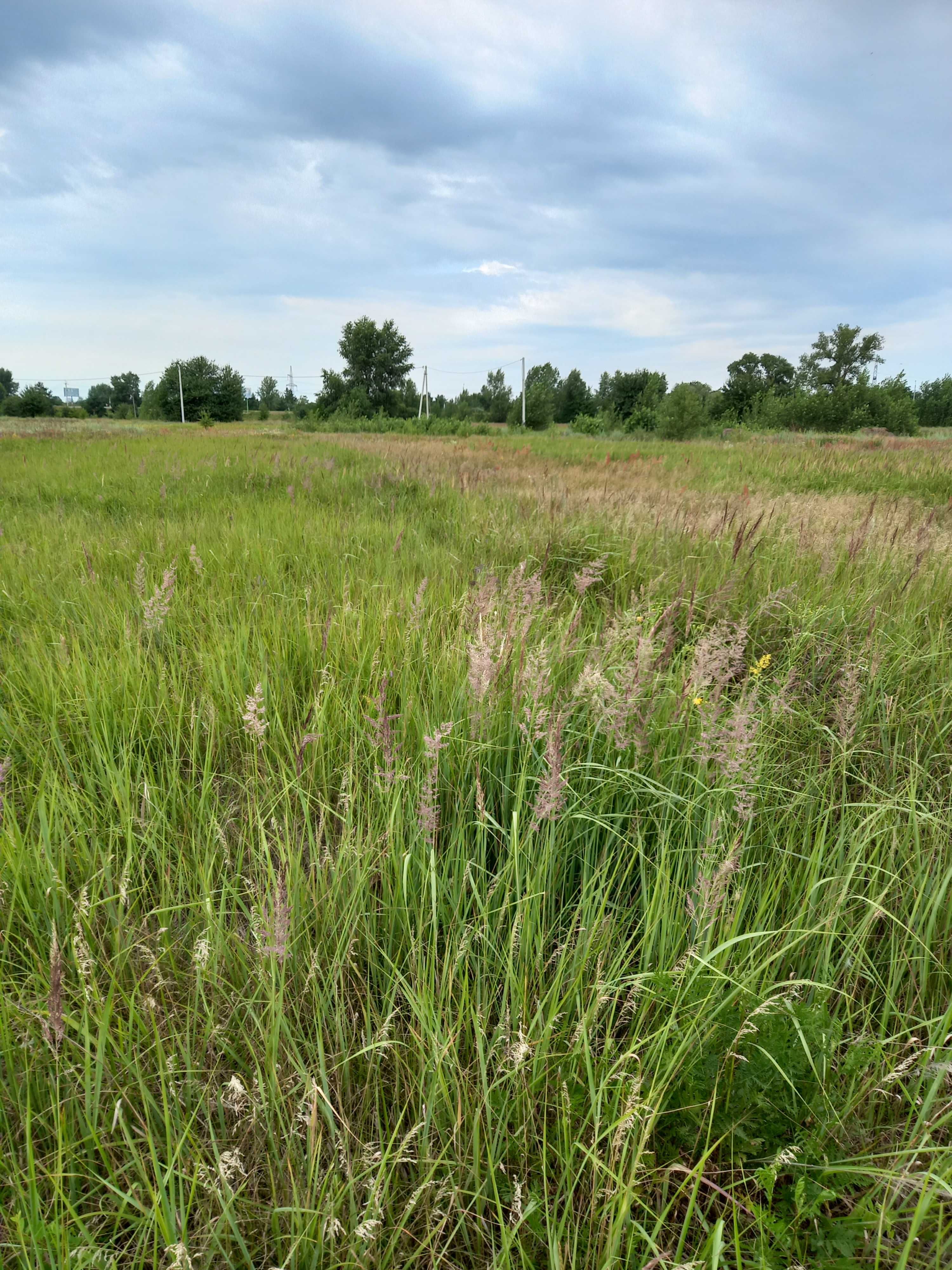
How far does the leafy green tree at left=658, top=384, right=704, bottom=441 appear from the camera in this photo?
2462 cm

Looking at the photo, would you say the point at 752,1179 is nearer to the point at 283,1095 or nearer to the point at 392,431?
the point at 283,1095

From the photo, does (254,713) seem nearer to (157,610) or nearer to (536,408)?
(157,610)

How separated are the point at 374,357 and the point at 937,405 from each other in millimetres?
64265

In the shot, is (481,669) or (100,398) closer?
(481,669)

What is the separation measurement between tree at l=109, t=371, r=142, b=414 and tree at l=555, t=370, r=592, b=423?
9197 centimetres

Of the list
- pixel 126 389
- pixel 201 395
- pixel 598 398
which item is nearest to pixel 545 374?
pixel 598 398

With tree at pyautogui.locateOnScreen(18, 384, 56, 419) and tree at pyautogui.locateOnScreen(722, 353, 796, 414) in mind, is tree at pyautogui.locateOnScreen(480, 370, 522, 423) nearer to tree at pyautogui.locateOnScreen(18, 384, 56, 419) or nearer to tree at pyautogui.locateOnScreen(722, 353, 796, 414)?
tree at pyautogui.locateOnScreen(722, 353, 796, 414)

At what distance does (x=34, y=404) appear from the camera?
219 feet

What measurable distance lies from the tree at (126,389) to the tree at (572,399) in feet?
302

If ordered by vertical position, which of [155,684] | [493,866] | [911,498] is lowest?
[493,866]

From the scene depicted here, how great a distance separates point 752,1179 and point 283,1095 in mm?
740

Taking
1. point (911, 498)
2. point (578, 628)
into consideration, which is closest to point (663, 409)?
point (911, 498)

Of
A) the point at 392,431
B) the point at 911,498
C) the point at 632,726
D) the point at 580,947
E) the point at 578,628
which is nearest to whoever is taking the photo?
the point at 580,947

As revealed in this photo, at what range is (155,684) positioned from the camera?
2125 millimetres
